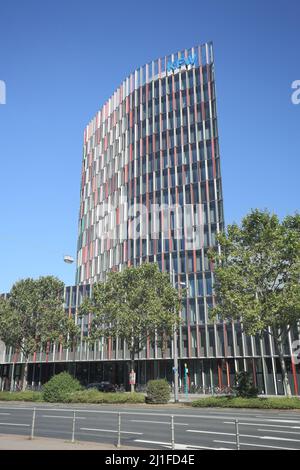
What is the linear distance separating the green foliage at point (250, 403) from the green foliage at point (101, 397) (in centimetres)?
560

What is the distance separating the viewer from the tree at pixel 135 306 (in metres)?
39.0

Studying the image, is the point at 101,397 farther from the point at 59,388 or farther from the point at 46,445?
the point at 46,445

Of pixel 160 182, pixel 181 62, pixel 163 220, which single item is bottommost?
pixel 163 220

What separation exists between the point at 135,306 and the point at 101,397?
8.95 meters

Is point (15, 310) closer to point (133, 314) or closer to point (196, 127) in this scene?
point (133, 314)

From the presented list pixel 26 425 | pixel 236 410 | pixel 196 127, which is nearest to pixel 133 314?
pixel 236 410

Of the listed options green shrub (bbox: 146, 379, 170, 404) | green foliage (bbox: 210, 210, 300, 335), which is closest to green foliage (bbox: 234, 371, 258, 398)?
green foliage (bbox: 210, 210, 300, 335)

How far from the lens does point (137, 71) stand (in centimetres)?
7619

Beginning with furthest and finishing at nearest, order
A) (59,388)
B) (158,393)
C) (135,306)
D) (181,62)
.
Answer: (181,62)
(135,306)
(59,388)
(158,393)

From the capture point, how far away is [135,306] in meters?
40.2

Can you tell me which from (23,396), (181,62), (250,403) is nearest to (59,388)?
(23,396)

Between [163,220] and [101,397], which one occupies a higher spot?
[163,220]

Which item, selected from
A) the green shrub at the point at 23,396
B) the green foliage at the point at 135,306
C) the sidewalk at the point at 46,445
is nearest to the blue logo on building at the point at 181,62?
the green foliage at the point at 135,306

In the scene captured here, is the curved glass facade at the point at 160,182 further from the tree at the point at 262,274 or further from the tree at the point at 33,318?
the tree at the point at 262,274
